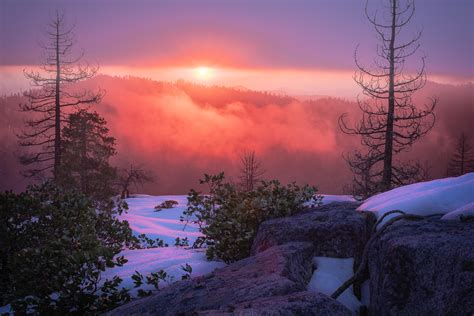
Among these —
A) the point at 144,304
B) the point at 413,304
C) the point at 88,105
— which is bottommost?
the point at 144,304

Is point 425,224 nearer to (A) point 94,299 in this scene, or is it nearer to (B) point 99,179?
(A) point 94,299

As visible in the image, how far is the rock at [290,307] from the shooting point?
2.89 metres

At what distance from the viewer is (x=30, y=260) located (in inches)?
212

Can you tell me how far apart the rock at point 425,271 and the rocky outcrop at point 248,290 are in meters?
0.69

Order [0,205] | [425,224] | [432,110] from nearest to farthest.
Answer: [425,224], [0,205], [432,110]

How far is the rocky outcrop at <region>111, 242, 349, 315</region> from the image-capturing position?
312 cm

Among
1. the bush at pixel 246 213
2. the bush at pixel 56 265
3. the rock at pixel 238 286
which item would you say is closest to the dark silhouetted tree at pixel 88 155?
the bush at pixel 56 265

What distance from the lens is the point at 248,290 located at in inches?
142

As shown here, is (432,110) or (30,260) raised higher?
(432,110)

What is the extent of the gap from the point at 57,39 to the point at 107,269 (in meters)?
23.3

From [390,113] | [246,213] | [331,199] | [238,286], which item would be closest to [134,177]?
[390,113]

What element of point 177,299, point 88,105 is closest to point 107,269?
point 177,299

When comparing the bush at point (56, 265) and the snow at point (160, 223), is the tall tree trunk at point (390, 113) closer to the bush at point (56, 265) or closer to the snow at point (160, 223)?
the snow at point (160, 223)

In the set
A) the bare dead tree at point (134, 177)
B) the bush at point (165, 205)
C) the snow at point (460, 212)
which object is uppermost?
the snow at point (460, 212)
